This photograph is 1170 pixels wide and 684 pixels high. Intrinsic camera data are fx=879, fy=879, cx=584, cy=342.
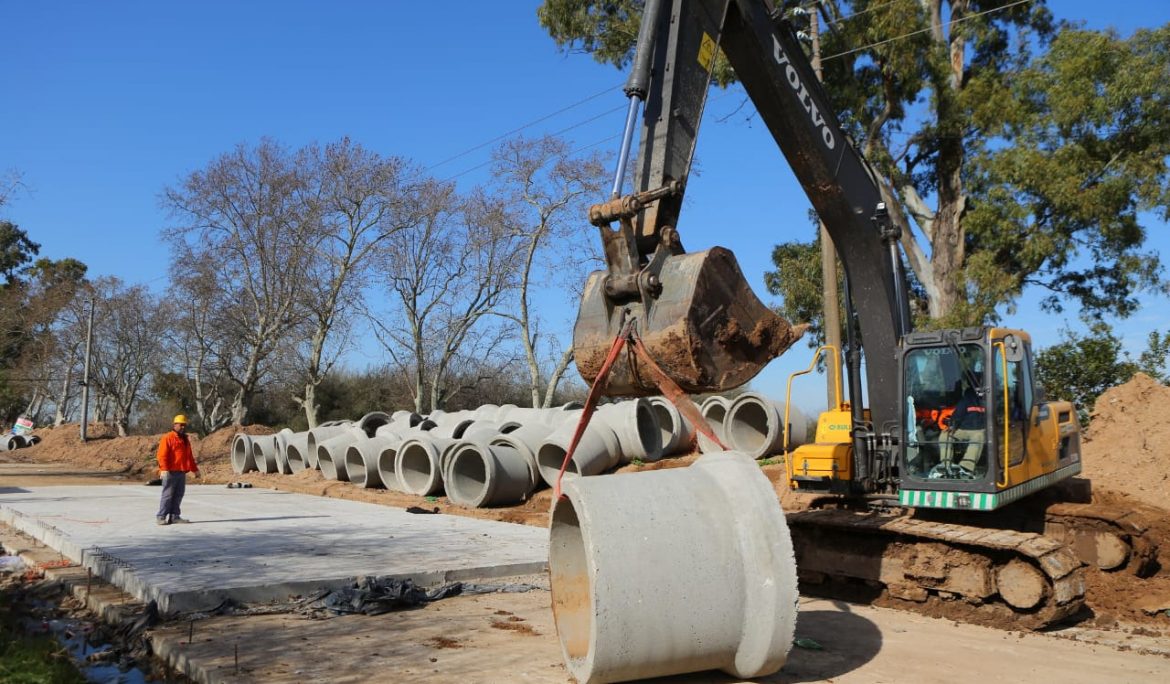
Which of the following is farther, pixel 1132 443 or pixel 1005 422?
pixel 1132 443

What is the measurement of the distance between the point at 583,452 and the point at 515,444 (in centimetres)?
138

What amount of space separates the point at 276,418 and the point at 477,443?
3429cm

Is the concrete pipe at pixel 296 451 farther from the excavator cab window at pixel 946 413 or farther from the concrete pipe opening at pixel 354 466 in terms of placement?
the excavator cab window at pixel 946 413

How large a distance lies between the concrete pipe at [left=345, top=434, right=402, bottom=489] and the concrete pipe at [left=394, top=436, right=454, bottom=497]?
390mm

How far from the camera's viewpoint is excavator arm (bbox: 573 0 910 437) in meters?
5.02

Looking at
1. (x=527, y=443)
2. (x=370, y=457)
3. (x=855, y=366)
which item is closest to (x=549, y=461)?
(x=527, y=443)

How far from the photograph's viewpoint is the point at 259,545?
10242mm

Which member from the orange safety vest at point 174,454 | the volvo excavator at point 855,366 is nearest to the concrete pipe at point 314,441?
the orange safety vest at point 174,454

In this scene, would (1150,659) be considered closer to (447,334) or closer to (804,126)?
(804,126)

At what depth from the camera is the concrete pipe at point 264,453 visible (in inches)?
931

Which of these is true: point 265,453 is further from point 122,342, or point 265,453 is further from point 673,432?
point 122,342

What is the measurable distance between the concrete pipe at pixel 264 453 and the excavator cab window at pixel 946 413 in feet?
63.1

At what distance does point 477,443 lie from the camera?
16703 millimetres

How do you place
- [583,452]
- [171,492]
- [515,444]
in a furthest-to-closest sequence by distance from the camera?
1. [515,444]
2. [583,452]
3. [171,492]
